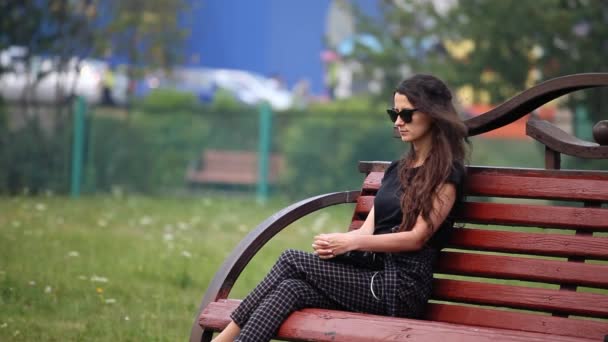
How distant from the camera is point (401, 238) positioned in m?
4.35

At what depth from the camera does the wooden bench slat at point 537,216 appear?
14.5ft

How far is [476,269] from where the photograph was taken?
15.0 feet

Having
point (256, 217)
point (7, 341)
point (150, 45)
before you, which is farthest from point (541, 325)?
point (150, 45)

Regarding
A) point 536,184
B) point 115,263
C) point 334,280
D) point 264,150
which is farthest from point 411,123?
point 264,150

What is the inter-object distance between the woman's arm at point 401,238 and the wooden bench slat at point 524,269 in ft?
0.91

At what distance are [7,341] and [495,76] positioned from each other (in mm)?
10986

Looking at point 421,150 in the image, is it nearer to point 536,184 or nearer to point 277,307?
point 536,184

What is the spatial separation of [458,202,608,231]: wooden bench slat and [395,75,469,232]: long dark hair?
25 centimetres

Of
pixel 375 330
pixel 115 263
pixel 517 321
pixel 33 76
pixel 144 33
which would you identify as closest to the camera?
pixel 375 330

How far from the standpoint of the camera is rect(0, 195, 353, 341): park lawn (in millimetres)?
6188

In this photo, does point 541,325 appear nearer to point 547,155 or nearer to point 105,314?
Answer: point 547,155

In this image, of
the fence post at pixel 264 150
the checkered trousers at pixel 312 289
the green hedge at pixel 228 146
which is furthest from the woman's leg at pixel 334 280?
the fence post at pixel 264 150

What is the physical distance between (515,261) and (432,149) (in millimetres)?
530

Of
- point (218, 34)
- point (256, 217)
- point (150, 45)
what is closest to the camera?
point (256, 217)
